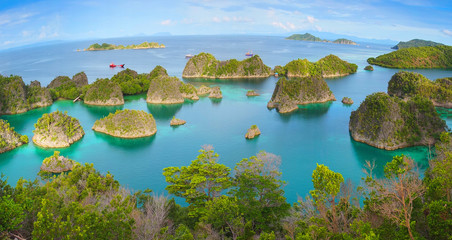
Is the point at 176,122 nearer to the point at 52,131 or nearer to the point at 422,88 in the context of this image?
the point at 52,131

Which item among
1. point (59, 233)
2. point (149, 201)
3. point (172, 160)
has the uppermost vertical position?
point (59, 233)

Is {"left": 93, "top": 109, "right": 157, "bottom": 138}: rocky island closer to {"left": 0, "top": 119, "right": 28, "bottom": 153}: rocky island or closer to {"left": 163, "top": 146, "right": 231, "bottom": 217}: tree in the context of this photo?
{"left": 0, "top": 119, "right": 28, "bottom": 153}: rocky island

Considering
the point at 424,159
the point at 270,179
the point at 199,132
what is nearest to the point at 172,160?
the point at 199,132

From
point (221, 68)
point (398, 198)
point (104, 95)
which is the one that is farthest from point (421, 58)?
point (398, 198)

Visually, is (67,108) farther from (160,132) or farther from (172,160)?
(172,160)

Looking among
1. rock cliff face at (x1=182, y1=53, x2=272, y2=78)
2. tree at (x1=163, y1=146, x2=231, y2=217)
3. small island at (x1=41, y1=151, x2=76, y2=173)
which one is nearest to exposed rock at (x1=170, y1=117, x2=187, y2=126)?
small island at (x1=41, y1=151, x2=76, y2=173)
